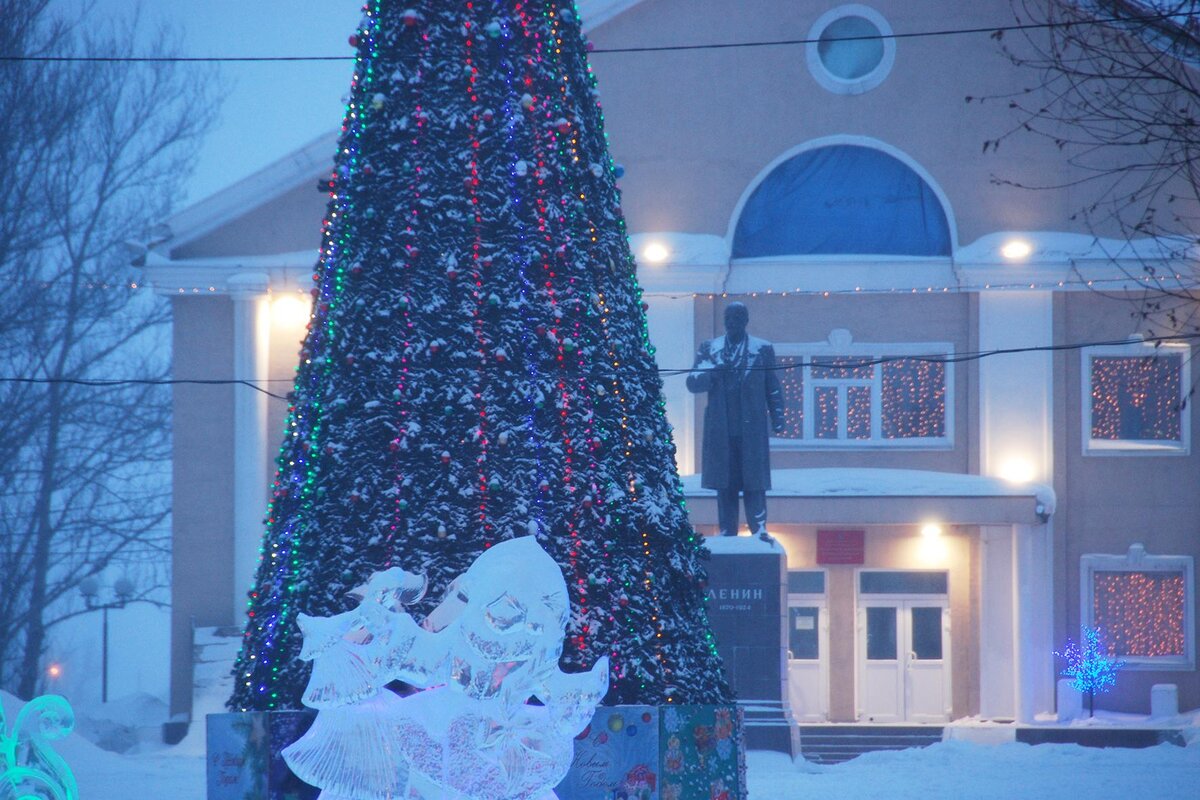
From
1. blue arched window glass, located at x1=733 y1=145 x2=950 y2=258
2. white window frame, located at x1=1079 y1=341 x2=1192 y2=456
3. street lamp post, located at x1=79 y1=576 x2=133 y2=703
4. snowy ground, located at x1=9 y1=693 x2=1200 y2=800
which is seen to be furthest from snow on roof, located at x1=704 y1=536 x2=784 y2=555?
street lamp post, located at x1=79 y1=576 x2=133 y2=703

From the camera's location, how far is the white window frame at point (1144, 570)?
69.6ft

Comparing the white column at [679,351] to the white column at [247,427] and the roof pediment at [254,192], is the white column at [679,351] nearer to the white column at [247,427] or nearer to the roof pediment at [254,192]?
the roof pediment at [254,192]

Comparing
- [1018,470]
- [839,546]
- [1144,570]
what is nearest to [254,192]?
Result: [839,546]

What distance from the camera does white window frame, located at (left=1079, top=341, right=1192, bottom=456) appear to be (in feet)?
70.0

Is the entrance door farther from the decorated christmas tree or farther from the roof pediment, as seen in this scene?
the decorated christmas tree

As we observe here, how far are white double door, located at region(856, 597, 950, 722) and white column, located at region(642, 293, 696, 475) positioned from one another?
3.72 metres

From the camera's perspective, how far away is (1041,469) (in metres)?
21.2

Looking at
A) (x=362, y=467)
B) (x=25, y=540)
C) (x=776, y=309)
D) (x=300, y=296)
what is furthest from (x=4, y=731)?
(x=25, y=540)

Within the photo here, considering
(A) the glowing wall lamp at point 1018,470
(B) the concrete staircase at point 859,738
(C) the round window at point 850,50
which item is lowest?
(B) the concrete staircase at point 859,738

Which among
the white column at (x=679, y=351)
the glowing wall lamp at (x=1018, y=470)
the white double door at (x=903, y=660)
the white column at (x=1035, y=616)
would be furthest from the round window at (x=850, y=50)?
the white double door at (x=903, y=660)

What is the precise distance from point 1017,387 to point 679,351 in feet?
16.5

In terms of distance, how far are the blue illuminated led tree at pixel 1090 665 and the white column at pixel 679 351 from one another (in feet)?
20.3

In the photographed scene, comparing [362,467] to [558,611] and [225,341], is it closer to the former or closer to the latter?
[558,611]

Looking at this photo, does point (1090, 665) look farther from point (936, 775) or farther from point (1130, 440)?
point (936, 775)
